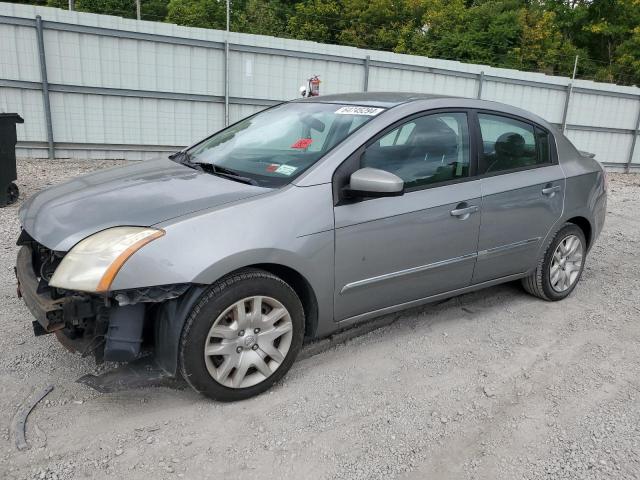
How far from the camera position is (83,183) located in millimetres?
3291

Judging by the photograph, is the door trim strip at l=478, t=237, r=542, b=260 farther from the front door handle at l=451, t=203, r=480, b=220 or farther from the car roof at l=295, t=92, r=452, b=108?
the car roof at l=295, t=92, r=452, b=108

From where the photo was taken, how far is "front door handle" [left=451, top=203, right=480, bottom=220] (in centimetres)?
350

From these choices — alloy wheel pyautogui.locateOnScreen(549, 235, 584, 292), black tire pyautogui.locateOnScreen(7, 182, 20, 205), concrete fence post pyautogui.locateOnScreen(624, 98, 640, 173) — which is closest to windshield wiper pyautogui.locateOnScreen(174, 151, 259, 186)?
alloy wheel pyautogui.locateOnScreen(549, 235, 584, 292)

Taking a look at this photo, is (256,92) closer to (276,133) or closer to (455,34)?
(276,133)

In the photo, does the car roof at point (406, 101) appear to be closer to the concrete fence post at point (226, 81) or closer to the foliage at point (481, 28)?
the concrete fence post at point (226, 81)

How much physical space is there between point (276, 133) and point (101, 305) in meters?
1.66

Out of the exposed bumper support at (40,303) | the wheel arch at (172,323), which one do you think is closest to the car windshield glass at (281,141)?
the wheel arch at (172,323)

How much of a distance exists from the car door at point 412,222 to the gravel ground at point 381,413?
39cm

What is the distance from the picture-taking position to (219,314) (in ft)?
8.73

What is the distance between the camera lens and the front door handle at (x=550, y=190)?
159 inches

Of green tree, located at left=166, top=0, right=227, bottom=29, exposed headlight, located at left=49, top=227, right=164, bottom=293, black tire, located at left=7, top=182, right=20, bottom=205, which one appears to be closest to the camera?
exposed headlight, located at left=49, top=227, right=164, bottom=293

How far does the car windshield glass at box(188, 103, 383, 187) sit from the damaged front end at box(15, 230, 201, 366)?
0.84 metres

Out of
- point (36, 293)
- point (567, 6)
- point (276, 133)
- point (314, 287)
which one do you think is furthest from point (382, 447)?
point (567, 6)

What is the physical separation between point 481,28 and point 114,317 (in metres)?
31.9
